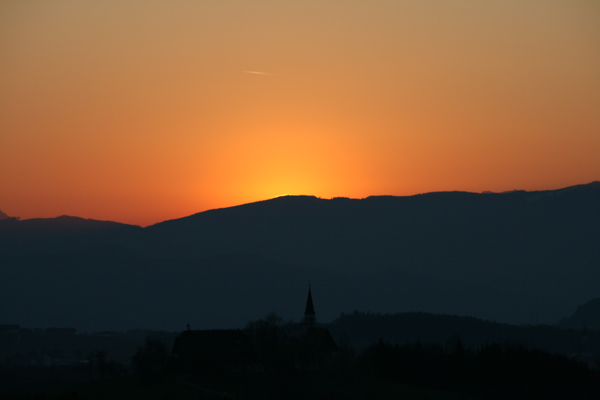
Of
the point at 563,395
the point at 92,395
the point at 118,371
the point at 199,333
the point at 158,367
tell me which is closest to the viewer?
the point at 92,395

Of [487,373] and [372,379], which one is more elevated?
[372,379]

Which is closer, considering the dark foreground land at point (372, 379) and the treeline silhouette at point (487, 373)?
the dark foreground land at point (372, 379)

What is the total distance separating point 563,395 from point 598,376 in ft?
80.0

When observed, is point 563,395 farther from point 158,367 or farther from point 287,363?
point 158,367

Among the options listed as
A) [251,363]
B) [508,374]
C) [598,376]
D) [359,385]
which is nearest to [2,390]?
[251,363]

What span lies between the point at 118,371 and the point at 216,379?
56.4m

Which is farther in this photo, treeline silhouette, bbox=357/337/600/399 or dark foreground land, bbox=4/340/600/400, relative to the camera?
treeline silhouette, bbox=357/337/600/399

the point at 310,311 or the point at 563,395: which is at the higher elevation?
the point at 310,311

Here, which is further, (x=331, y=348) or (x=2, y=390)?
(x=2, y=390)

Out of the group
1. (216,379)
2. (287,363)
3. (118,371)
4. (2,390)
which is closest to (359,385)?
(287,363)

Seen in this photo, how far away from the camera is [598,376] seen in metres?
180

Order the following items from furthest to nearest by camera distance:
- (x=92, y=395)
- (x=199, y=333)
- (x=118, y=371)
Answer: (x=118, y=371), (x=199, y=333), (x=92, y=395)

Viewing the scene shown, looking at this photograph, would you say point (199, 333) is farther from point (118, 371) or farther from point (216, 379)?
point (118, 371)

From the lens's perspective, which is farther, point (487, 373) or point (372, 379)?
point (487, 373)
